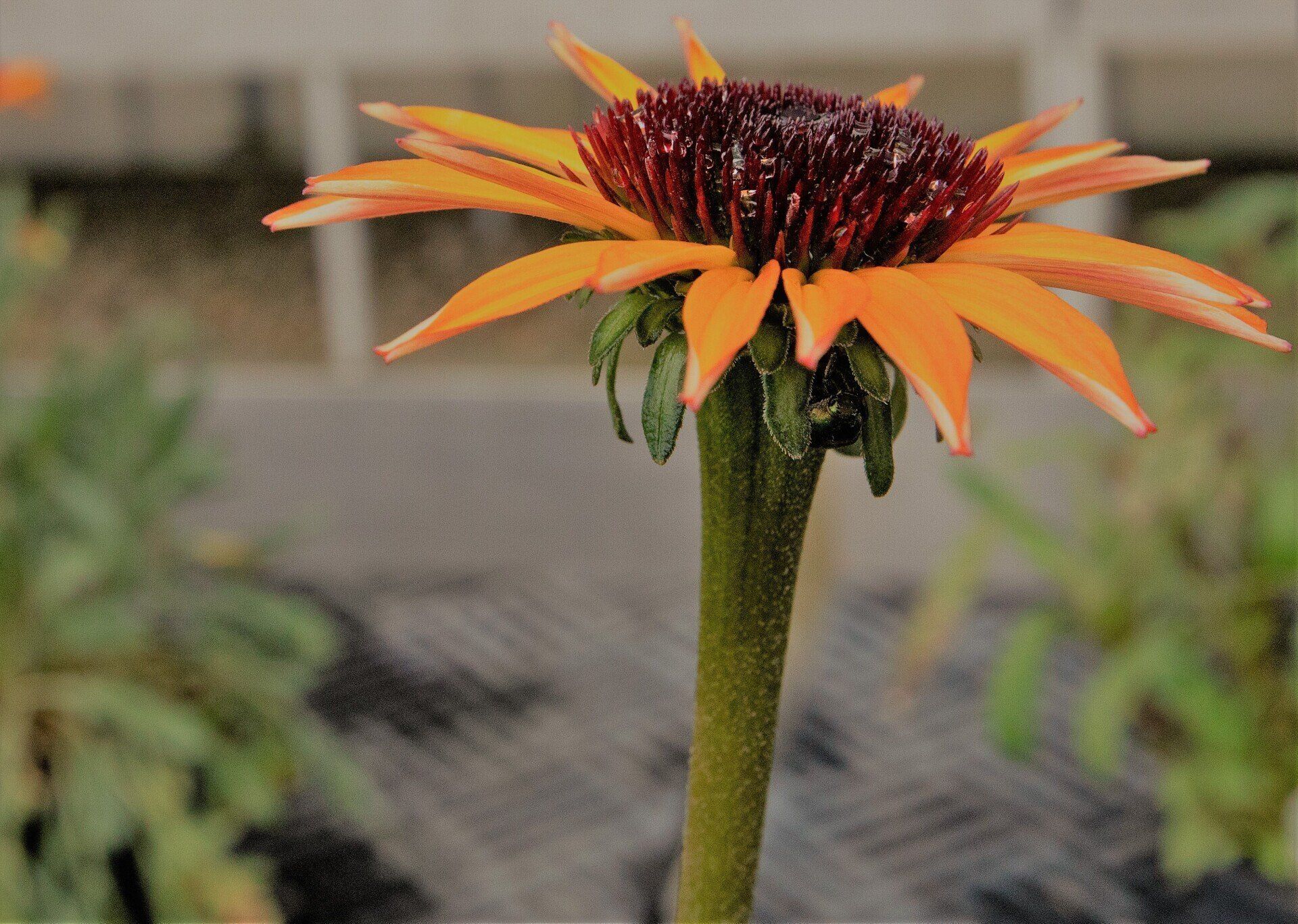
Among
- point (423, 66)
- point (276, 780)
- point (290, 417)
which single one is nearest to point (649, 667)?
point (276, 780)

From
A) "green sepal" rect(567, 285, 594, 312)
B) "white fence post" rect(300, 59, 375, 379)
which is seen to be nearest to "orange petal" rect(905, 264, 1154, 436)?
"green sepal" rect(567, 285, 594, 312)

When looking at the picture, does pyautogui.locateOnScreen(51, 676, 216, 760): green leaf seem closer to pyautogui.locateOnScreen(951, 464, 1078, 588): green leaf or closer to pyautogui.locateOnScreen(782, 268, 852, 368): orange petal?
pyautogui.locateOnScreen(951, 464, 1078, 588): green leaf

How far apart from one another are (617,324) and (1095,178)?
0.16m

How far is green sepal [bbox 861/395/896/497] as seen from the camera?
1.07ft

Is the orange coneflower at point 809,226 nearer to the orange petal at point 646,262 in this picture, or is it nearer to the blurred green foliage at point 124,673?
the orange petal at point 646,262

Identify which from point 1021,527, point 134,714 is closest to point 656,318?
point 134,714

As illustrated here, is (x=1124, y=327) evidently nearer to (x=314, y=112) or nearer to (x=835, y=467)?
(x=835, y=467)

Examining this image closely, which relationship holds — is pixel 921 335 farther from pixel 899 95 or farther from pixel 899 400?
pixel 899 95

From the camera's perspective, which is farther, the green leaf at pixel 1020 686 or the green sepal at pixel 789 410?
the green leaf at pixel 1020 686

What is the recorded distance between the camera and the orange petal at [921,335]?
10.5 inches

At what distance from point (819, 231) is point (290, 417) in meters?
2.78

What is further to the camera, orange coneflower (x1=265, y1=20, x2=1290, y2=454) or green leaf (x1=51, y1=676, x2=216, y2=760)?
green leaf (x1=51, y1=676, x2=216, y2=760)

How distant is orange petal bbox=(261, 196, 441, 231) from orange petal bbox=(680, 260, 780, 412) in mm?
74

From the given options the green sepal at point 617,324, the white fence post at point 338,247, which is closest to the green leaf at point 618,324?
the green sepal at point 617,324
